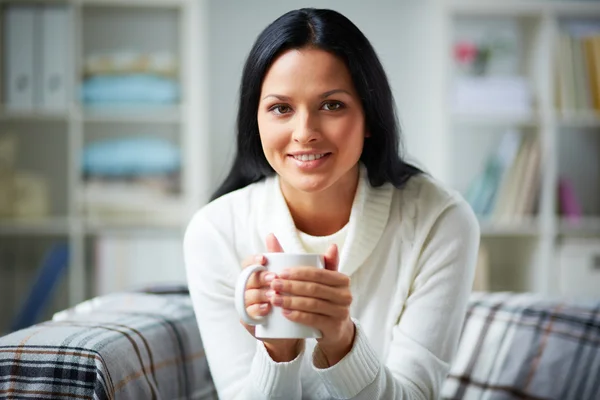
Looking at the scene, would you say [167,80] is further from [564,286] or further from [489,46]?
[564,286]

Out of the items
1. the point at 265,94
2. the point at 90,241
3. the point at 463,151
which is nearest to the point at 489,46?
the point at 463,151

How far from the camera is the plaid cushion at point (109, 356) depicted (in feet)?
3.53

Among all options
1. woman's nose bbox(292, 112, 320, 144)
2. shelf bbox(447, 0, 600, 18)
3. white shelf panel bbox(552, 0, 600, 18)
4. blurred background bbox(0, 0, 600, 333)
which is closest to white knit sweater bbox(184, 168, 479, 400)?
woman's nose bbox(292, 112, 320, 144)

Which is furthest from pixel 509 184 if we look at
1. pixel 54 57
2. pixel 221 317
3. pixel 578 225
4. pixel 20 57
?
pixel 221 317

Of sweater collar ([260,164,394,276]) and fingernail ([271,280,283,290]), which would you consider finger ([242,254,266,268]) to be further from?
sweater collar ([260,164,394,276])

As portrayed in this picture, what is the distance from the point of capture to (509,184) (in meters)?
3.21

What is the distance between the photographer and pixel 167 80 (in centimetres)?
312

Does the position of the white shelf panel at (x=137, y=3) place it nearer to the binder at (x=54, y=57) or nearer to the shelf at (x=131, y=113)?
the binder at (x=54, y=57)

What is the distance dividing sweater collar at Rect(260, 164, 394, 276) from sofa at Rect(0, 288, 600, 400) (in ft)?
0.89

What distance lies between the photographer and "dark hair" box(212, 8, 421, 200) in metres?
1.12

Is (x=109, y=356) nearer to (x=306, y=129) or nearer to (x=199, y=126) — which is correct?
(x=306, y=129)

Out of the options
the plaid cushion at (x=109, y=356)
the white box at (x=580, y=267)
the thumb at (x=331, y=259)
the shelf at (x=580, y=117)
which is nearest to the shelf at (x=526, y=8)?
the shelf at (x=580, y=117)

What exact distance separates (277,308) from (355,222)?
1.04ft

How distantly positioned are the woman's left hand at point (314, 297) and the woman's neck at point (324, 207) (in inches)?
11.2
